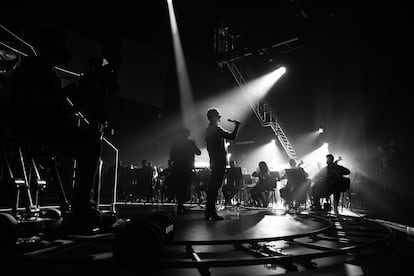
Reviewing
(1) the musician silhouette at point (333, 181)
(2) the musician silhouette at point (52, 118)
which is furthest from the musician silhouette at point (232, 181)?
(2) the musician silhouette at point (52, 118)

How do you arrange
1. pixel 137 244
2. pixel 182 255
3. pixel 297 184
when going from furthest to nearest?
pixel 297 184 < pixel 182 255 < pixel 137 244

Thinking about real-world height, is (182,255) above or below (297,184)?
below

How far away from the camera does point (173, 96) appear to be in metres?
12.3

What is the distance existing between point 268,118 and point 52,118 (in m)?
12.9

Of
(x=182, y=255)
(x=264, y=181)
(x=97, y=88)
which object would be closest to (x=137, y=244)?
(x=182, y=255)

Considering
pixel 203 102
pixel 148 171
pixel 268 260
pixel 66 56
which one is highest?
pixel 203 102

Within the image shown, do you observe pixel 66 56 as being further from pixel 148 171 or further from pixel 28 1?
pixel 148 171

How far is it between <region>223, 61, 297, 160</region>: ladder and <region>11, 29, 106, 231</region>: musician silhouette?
37.6 feet

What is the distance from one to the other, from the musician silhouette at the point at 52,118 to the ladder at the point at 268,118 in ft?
37.6

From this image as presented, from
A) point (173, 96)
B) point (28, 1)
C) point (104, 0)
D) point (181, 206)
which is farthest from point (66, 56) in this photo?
point (173, 96)

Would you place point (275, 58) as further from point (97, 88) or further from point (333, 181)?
point (97, 88)

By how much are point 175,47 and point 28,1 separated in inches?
226

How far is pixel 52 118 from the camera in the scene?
6.79 ft

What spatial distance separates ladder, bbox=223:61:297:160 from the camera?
13.5 metres
